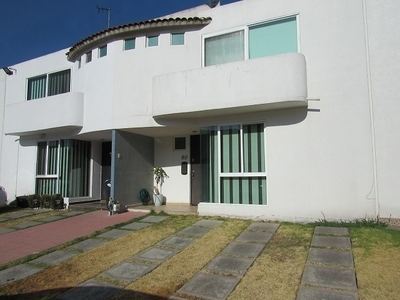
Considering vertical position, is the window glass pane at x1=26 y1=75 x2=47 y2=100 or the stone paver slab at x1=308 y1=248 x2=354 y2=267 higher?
the window glass pane at x1=26 y1=75 x2=47 y2=100

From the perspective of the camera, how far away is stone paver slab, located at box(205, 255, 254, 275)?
16.2 ft

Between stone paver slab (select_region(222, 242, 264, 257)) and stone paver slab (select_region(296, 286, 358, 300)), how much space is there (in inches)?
61.0

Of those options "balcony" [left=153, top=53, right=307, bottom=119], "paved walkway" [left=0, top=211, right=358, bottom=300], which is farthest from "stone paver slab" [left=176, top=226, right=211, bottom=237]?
"balcony" [left=153, top=53, right=307, bottom=119]

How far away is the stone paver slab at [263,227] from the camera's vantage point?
24.2 ft

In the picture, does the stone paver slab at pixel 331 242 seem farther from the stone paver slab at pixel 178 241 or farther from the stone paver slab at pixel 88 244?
the stone paver slab at pixel 88 244

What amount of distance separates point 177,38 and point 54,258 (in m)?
8.00

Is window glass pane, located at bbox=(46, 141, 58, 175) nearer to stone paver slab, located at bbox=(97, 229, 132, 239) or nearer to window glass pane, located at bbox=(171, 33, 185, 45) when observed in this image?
stone paver slab, located at bbox=(97, 229, 132, 239)

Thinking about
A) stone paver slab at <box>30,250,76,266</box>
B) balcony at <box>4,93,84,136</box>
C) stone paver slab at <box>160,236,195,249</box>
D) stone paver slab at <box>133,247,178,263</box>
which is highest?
balcony at <box>4,93,84,136</box>

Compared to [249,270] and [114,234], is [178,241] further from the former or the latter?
[249,270]

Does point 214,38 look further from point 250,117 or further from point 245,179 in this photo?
point 245,179

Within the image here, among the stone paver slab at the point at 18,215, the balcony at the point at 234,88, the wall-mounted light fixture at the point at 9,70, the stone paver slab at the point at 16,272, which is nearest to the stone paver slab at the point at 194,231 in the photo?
the stone paver slab at the point at 16,272

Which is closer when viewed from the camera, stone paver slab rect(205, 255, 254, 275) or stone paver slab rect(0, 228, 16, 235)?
stone paver slab rect(205, 255, 254, 275)

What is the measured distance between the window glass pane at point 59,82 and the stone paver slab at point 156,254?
9276 millimetres

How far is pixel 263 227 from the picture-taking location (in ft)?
24.9
